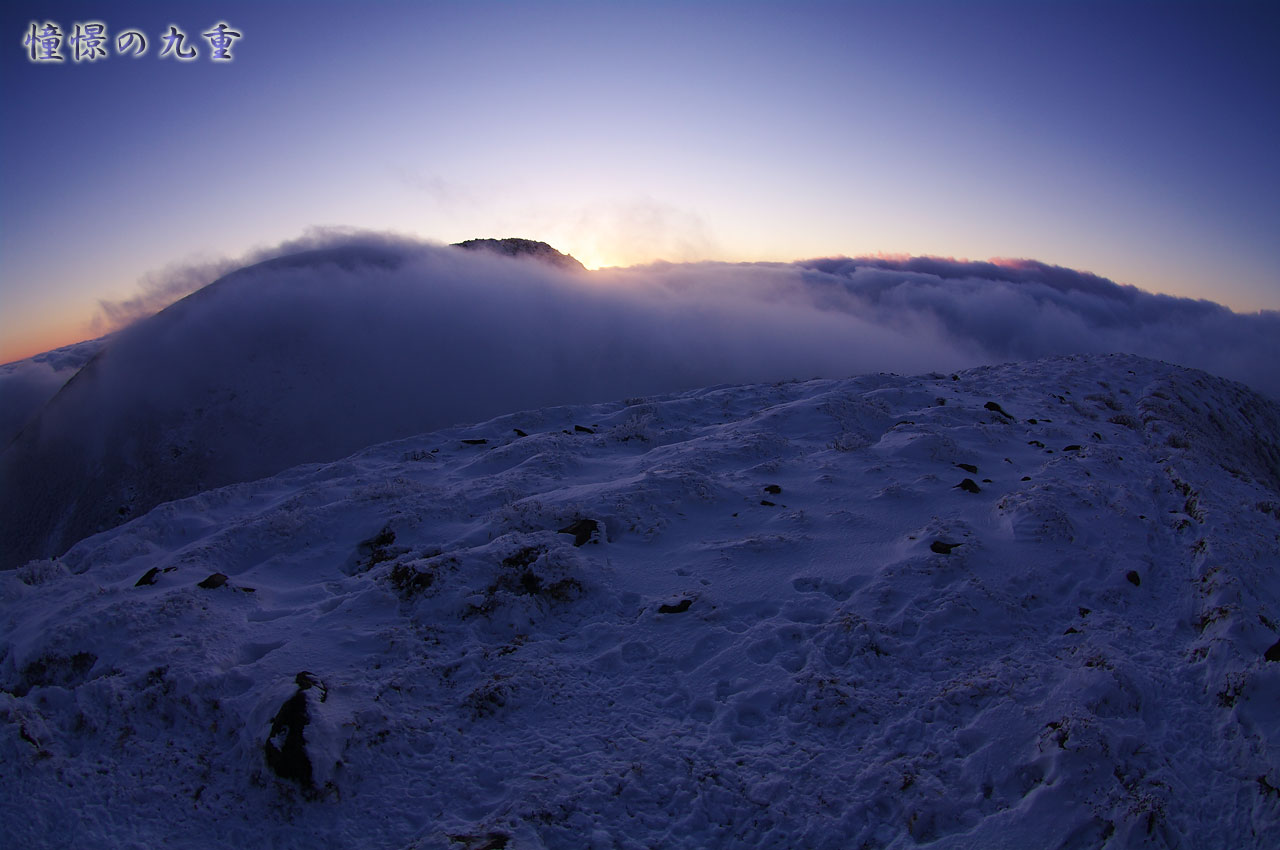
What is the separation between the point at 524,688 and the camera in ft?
15.9

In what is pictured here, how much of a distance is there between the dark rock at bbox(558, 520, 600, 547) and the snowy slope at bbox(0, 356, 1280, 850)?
0.13 feet

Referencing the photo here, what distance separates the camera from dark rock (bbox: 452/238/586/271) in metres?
38.0

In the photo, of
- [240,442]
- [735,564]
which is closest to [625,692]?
[735,564]

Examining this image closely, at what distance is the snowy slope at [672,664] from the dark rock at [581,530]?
0.13 ft

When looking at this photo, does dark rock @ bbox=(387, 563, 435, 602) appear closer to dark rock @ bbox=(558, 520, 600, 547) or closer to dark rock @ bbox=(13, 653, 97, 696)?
dark rock @ bbox=(558, 520, 600, 547)

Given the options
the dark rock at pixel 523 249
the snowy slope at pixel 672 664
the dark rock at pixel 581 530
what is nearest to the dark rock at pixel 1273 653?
the snowy slope at pixel 672 664

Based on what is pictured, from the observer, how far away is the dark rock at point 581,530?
691cm

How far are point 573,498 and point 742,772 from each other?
431 centimetres

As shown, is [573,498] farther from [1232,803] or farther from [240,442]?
[240,442]

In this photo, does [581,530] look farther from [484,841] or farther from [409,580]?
[484,841]

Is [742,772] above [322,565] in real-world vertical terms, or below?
below

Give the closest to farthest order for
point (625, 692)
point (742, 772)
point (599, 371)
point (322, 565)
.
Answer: point (742, 772)
point (625, 692)
point (322, 565)
point (599, 371)

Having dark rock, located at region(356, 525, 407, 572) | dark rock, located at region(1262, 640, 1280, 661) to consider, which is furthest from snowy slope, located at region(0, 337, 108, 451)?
dark rock, located at region(1262, 640, 1280, 661)

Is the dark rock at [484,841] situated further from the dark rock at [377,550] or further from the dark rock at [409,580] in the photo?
the dark rock at [377,550]
